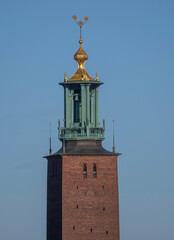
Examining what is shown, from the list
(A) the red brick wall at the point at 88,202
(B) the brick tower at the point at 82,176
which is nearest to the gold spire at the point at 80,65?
(B) the brick tower at the point at 82,176

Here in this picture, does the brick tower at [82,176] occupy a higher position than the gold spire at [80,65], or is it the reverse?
the gold spire at [80,65]

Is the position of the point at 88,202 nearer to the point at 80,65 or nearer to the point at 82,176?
→ the point at 82,176

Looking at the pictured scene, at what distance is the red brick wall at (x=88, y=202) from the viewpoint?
124 m

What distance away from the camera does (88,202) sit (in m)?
125

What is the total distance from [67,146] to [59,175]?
2802 millimetres

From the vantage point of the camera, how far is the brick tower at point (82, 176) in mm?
124625

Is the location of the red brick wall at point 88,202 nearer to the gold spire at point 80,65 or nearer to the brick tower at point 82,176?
the brick tower at point 82,176

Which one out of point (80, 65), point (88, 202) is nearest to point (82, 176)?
point (88, 202)

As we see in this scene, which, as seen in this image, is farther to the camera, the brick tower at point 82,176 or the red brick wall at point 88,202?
the brick tower at point 82,176

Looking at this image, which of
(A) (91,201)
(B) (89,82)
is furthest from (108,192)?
→ (B) (89,82)

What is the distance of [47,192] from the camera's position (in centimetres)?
12900

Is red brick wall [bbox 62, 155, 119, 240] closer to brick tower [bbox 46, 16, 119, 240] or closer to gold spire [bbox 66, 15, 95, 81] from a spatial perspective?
brick tower [bbox 46, 16, 119, 240]

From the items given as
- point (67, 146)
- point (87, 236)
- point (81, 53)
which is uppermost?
point (81, 53)

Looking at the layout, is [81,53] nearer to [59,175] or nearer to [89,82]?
[89,82]
